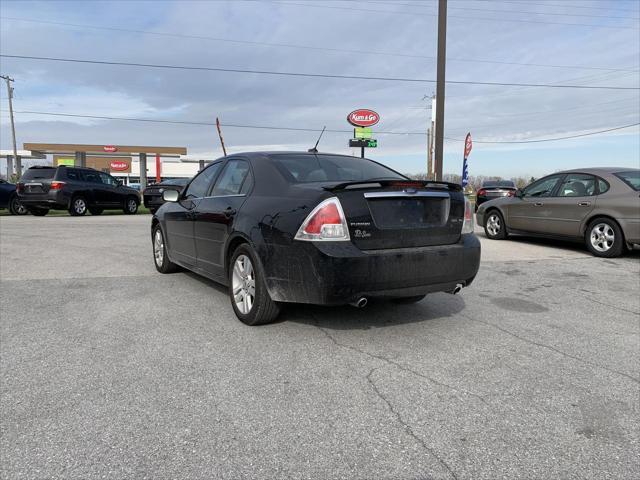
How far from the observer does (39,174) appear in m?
15.9

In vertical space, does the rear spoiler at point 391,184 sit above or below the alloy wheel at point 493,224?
above

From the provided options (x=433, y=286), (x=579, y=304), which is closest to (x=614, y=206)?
(x=579, y=304)

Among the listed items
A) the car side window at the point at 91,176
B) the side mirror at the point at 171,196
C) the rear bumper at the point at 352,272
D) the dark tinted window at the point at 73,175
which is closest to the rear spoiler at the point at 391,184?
the rear bumper at the point at 352,272

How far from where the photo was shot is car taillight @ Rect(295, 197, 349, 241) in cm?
360

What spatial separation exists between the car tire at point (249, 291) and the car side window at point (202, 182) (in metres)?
1.32

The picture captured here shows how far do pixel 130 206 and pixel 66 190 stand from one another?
3035 mm


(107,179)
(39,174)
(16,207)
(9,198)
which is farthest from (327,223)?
(16,207)

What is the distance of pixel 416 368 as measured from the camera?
133 inches

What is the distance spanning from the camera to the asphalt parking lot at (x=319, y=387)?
2.31 m

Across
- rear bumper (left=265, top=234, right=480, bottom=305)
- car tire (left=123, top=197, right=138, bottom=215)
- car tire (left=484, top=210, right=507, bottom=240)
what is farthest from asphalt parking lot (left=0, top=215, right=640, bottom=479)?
car tire (left=123, top=197, right=138, bottom=215)

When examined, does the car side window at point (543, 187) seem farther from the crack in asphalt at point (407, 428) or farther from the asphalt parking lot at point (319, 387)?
the crack in asphalt at point (407, 428)

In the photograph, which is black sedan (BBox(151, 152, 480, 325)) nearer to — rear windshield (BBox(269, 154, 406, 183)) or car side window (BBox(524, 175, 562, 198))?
rear windshield (BBox(269, 154, 406, 183))

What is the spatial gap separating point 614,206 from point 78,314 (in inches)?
319

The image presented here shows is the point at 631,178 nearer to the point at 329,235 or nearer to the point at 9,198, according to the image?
the point at 329,235
